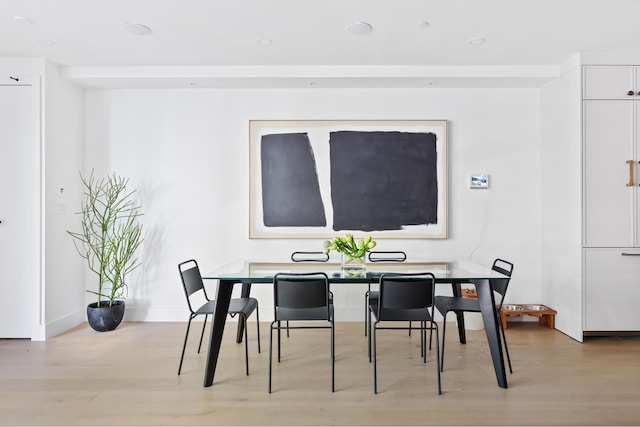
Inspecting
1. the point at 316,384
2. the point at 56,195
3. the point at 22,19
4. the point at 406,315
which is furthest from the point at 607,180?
the point at 56,195

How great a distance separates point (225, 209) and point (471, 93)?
3154 mm

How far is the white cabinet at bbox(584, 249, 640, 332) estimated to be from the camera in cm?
377

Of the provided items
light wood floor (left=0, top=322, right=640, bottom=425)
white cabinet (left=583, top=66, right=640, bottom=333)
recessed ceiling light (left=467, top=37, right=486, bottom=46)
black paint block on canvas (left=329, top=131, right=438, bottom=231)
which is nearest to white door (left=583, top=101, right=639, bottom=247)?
white cabinet (left=583, top=66, right=640, bottom=333)

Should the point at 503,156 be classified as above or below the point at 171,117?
below

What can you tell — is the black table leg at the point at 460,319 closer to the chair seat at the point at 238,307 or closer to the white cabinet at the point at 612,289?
the white cabinet at the point at 612,289

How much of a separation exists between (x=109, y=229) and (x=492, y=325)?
4.12 m

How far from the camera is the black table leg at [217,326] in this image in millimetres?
2797

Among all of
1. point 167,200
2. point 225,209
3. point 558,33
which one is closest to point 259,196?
point 225,209

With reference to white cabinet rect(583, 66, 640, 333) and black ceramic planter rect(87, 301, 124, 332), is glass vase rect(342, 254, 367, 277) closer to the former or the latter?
white cabinet rect(583, 66, 640, 333)

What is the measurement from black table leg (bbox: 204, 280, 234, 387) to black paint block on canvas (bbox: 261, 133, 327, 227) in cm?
167

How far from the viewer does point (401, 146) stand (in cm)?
446

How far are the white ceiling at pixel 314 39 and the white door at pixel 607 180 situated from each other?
0.62 metres

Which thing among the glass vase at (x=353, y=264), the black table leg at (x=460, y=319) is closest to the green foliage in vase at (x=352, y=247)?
the glass vase at (x=353, y=264)

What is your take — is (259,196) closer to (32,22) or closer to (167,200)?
(167,200)
